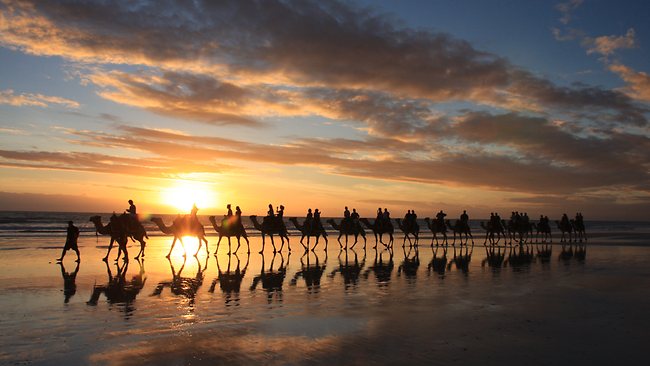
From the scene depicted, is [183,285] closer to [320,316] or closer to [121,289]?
[121,289]

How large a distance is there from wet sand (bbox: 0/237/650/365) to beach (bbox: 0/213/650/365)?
3 cm

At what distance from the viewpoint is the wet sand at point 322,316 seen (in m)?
7.20

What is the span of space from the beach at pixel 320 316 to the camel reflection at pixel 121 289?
0.15 feet

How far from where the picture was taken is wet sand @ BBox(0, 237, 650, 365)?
23.6ft

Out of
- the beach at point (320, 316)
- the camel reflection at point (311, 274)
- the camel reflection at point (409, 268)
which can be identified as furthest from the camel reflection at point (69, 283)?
the camel reflection at point (409, 268)

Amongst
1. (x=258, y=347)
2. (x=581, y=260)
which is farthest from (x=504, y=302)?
(x=581, y=260)

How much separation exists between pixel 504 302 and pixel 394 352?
5168mm

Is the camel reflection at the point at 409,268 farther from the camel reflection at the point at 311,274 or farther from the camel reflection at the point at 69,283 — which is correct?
the camel reflection at the point at 69,283

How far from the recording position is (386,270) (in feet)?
60.1

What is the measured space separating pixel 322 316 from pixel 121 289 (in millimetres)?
6054

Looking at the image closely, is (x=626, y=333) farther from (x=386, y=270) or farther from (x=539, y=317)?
(x=386, y=270)

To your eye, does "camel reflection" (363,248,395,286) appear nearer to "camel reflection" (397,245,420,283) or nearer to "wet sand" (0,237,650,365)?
"wet sand" (0,237,650,365)

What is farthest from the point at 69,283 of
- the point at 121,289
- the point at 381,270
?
the point at 381,270

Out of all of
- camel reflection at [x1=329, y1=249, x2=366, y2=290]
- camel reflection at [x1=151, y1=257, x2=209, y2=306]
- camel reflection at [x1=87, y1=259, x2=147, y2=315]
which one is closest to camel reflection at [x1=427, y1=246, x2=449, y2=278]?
camel reflection at [x1=329, y1=249, x2=366, y2=290]
